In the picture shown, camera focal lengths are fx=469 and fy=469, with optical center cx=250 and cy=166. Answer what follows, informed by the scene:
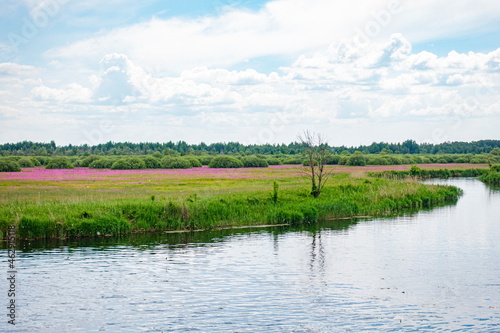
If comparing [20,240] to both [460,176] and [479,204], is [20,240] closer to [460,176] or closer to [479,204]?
[479,204]

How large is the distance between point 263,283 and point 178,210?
41.9ft

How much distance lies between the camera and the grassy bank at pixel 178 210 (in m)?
25.4

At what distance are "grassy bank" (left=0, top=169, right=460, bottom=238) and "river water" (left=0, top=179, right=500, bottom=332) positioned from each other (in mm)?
1442

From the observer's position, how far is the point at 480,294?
1558 cm

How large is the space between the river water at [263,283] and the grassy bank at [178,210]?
4.73 ft

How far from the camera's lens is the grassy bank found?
25.4 metres

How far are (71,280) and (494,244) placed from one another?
20.1m

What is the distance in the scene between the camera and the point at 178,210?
2877cm

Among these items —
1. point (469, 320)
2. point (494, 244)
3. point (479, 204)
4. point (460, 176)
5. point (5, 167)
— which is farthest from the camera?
point (460, 176)

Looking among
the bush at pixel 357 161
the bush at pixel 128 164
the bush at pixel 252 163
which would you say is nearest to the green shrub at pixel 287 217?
the bush at pixel 128 164

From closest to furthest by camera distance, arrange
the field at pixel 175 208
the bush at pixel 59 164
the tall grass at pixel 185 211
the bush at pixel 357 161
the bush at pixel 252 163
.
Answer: the tall grass at pixel 185 211 → the field at pixel 175 208 → the bush at pixel 59 164 → the bush at pixel 252 163 → the bush at pixel 357 161

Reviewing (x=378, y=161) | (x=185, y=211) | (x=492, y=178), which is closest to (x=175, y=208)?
(x=185, y=211)

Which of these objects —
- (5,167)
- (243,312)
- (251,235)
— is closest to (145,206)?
(251,235)

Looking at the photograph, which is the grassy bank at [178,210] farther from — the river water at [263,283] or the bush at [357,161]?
the bush at [357,161]
